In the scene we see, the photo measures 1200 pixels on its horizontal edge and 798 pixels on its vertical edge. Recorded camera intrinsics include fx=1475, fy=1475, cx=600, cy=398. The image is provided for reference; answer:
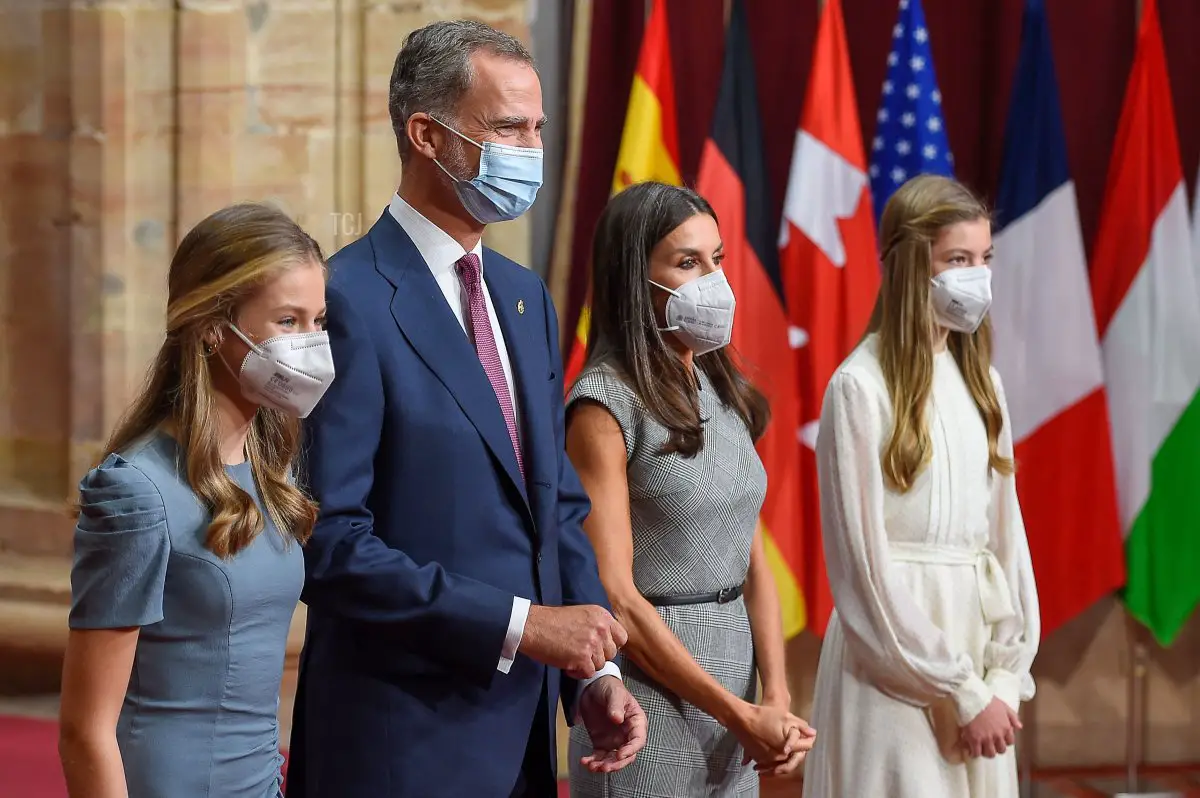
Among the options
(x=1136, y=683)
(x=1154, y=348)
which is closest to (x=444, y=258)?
(x=1154, y=348)

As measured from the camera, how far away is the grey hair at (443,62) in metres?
2.20

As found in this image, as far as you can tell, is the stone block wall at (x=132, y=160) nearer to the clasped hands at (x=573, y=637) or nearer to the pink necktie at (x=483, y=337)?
the pink necktie at (x=483, y=337)

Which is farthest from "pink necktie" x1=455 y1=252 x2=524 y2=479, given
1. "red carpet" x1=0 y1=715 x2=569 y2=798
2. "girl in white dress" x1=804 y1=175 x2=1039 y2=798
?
"red carpet" x1=0 y1=715 x2=569 y2=798

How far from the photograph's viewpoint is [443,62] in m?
2.21

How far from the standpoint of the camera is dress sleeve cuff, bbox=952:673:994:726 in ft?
9.55

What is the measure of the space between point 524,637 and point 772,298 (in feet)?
10.5

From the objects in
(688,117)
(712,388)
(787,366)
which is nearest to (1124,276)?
(787,366)

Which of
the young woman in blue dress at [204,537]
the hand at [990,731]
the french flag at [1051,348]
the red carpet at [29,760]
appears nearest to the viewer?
the young woman in blue dress at [204,537]

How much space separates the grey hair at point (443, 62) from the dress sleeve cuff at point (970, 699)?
1524 mm

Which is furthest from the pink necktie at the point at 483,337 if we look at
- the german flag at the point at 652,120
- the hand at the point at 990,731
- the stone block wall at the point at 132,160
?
the stone block wall at the point at 132,160

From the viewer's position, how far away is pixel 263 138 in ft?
15.9

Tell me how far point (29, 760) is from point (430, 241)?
2.98 m

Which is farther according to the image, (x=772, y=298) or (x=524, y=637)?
(x=772, y=298)

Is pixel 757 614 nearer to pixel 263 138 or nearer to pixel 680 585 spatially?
pixel 680 585
